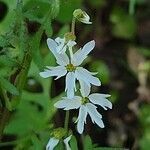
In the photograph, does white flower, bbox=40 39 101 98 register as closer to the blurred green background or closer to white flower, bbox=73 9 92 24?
white flower, bbox=73 9 92 24

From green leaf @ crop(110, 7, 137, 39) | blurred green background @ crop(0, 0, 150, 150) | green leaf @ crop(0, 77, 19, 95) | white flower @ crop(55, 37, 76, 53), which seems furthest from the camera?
green leaf @ crop(110, 7, 137, 39)

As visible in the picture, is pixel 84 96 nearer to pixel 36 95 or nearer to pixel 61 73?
pixel 61 73

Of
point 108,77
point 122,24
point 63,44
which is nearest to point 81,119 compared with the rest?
point 63,44

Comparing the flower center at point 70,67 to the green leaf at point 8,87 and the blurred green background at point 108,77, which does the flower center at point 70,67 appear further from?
the blurred green background at point 108,77

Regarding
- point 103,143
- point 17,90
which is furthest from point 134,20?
point 17,90

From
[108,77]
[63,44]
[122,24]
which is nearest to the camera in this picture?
Answer: [63,44]

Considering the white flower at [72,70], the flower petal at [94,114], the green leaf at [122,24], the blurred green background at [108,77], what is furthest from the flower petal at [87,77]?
the green leaf at [122,24]

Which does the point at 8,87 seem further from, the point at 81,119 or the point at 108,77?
the point at 108,77

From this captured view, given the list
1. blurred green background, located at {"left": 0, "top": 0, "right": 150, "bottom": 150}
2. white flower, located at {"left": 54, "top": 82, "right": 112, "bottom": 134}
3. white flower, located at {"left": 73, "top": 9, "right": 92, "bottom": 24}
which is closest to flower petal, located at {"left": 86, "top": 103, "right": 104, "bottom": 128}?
white flower, located at {"left": 54, "top": 82, "right": 112, "bottom": 134}
